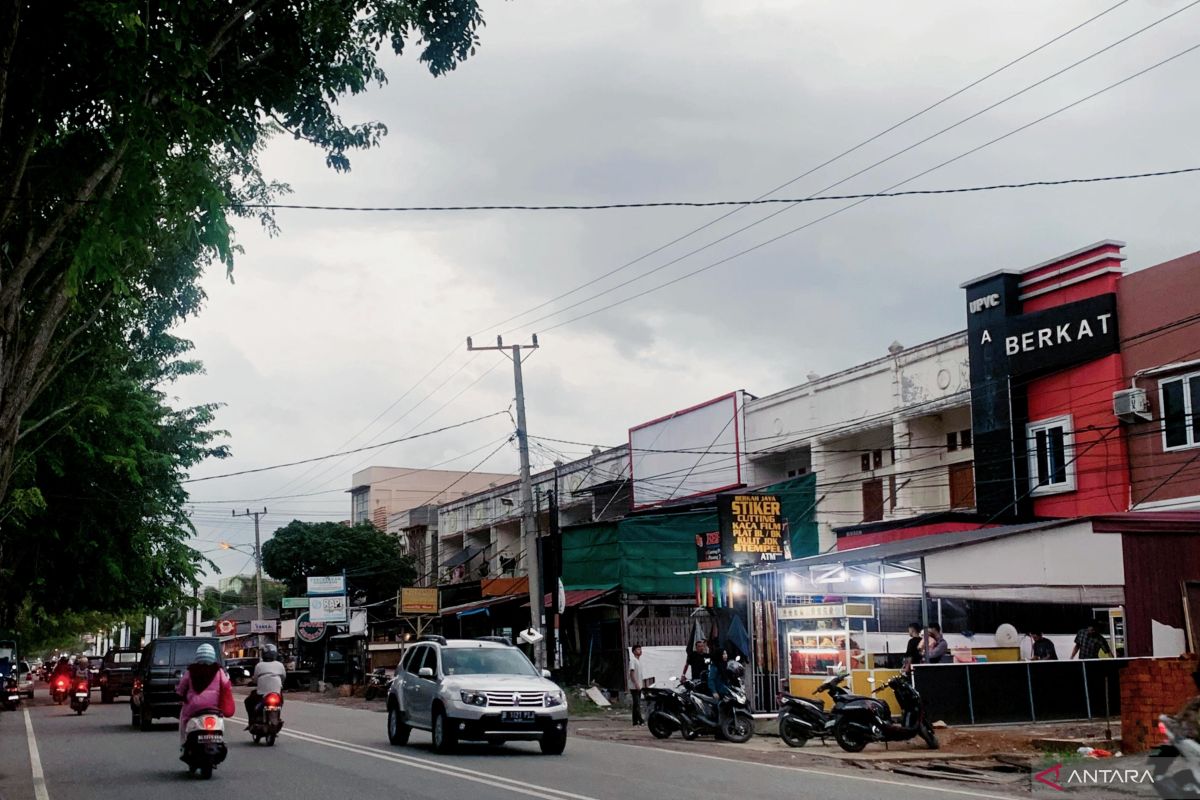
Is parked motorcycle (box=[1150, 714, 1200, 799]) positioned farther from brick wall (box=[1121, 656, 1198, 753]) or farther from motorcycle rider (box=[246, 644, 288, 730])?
motorcycle rider (box=[246, 644, 288, 730])

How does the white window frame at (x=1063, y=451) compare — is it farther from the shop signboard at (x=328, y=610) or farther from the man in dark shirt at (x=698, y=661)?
the shop signboard at (x=328, y=610)

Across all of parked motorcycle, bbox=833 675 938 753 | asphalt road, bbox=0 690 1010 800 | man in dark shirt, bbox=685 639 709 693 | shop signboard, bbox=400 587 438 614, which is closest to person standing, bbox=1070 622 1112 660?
parked motorcycle, bbox=833 675 938 753

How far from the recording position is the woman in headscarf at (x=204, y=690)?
50.4 ft

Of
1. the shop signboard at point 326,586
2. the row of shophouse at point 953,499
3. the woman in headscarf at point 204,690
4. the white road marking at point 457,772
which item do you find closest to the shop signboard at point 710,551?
the row of shophouse at point 953,499

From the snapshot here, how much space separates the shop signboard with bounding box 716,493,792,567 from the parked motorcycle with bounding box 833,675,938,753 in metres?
7.29

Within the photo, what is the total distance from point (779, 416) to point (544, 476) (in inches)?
678

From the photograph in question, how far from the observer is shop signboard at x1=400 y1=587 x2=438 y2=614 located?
46094mm

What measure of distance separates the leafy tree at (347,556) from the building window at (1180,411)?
44.9 meters

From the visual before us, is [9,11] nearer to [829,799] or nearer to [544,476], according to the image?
[829,799]

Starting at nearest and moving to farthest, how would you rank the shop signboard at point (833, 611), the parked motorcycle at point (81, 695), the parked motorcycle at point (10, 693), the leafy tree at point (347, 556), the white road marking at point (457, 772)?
the white road marking at point (457, 772) < the shop signboard at point (833, 611) < the parked motorcycle at point (81, 695) < the parked motorcycle at point (10, 693) < the leafy tree at point (347, 556)

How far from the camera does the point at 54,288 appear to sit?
16.1m

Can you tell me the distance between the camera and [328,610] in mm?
54281

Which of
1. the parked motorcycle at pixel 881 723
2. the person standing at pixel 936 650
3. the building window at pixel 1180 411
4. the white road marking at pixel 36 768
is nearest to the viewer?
the white road marking at pixel 36 768

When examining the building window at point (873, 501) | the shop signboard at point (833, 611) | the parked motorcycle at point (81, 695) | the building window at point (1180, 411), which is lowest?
the parked motorcycle at point (81, 695)
